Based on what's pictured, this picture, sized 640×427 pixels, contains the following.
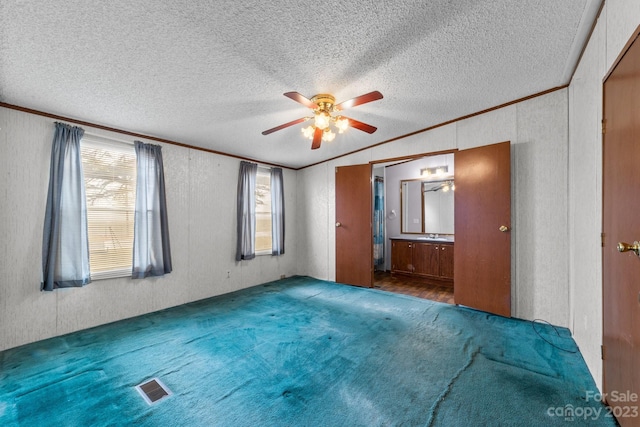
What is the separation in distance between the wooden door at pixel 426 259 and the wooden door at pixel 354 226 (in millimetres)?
1244

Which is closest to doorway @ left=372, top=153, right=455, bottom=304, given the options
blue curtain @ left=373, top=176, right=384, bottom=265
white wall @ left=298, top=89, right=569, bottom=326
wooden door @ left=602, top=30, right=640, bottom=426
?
blue curtain @ left=373, top=176, right=384, bottom=265

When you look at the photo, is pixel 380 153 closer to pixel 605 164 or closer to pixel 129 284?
pixel 605 164

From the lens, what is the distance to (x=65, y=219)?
9.61ft

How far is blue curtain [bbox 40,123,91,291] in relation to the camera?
281cm

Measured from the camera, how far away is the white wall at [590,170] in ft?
5.38

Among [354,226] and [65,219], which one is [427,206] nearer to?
[354,226]

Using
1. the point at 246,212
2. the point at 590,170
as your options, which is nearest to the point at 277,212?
the point at 246,212

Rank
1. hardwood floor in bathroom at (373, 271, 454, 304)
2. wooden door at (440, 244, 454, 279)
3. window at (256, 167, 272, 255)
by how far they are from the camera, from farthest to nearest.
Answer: window at (256, 167, 272, 255) < wooden door at (440, 244, 454, 279) < hardwood floor in bathroom at (373, 271, 454, 304)

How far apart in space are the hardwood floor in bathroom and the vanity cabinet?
0.19m

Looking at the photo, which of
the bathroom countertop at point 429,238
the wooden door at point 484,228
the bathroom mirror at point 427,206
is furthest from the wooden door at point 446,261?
the wooden door at point 484,228

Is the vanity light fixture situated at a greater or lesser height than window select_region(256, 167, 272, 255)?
greater

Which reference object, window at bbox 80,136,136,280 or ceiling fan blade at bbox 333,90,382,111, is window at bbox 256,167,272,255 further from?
ceiling fan blade at bbox 333,90,382,111

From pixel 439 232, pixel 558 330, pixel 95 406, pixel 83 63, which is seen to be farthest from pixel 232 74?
pixel 439 232

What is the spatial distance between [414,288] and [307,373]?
3214 millimetres
